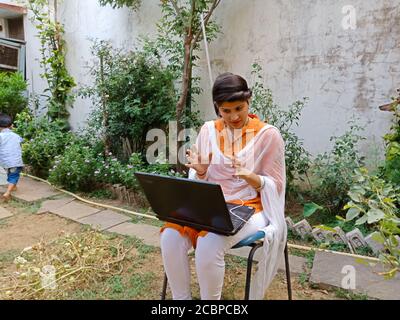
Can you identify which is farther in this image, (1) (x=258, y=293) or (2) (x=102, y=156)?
(2) (x=102, y=156)

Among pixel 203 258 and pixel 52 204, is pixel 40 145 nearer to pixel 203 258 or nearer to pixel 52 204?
pixel 52 204

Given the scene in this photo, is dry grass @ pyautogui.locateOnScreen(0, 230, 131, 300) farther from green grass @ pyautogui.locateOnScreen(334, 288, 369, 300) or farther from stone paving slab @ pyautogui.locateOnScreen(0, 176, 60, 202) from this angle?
stone paving slab @ pyautogui.locateOnScreen(0, 176, 60, 202)

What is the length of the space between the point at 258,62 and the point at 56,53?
4.32 m

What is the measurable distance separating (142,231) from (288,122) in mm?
2008

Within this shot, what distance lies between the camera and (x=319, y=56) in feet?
12.5

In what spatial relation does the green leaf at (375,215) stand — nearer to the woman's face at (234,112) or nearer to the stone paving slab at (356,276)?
the woman's face at (234,112)

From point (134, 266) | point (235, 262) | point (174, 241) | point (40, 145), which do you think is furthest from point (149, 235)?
point (40, 145)

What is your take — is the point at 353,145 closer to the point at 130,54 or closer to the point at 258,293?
the point at 258,293

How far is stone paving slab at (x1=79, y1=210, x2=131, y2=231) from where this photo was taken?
352 cm

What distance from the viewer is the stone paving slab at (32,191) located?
177 inches

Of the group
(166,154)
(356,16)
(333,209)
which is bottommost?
(333,209)

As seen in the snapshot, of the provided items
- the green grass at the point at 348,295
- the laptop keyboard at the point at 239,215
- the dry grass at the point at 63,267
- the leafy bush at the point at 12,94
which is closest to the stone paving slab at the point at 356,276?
the green grass at the point at 348,295

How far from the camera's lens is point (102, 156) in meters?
5.16
